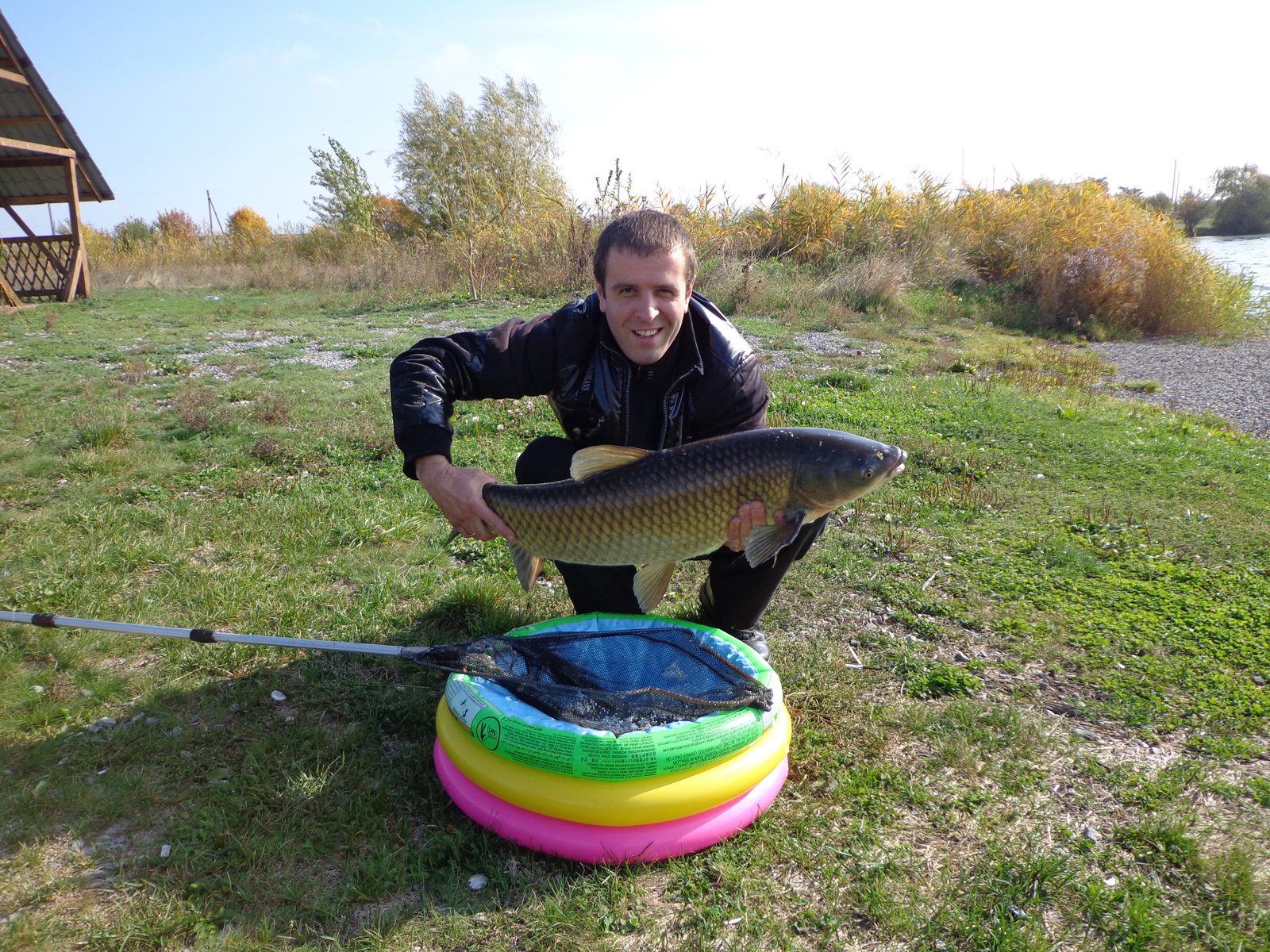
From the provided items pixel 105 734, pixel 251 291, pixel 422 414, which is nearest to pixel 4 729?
pixel 105 734

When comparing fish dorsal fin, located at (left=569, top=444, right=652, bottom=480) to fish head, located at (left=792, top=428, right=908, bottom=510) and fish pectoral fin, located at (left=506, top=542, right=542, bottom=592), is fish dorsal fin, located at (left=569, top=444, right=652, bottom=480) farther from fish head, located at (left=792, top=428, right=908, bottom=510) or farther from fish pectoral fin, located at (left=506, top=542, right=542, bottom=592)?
fish head, located at (left=792, top=428, right=908, bottom=510)

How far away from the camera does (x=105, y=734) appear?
234 centimetres

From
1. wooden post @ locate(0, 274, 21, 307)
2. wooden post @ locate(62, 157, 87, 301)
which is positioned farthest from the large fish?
wooden post @ locate(62, 157, 87, 301)

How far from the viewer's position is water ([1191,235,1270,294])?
20970mm

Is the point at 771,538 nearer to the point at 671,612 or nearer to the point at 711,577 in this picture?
the point at 711,577

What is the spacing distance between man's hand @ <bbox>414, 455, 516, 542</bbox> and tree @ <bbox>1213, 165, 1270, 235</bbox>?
46277 millimetres

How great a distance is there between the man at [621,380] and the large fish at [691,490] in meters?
0.18

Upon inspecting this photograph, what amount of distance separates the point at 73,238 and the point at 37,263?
1.11 metres

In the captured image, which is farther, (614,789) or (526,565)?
(526,565)

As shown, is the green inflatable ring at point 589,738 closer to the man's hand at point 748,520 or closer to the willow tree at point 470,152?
the man's hand at point 748,520

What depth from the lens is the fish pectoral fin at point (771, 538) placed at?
89.0 inches

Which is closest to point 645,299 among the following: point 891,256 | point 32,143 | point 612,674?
point 612,674

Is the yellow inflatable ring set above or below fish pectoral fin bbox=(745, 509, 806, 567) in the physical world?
below

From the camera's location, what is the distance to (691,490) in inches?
86.4
